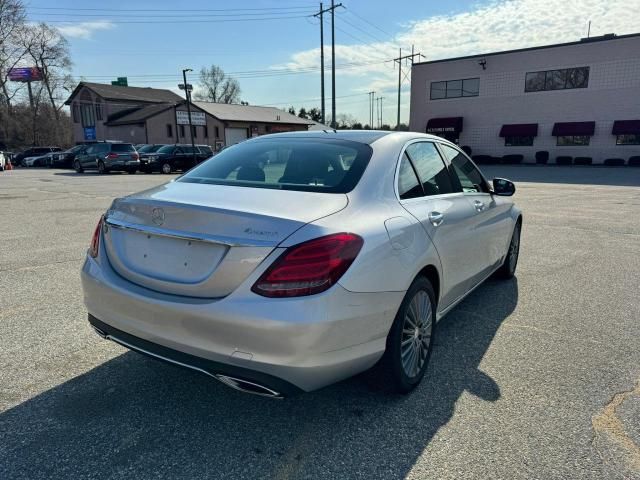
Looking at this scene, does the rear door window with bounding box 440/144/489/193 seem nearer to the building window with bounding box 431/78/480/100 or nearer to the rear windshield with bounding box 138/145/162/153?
the rear windshield with bounding box 138/145/162/153

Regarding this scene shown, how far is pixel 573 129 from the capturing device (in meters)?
34.4

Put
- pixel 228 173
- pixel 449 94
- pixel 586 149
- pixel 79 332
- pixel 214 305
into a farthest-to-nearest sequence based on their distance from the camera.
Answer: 1. pixel 449 94
2. pixel 586 149
3. pixel 79 332
4. pixel 228 173
5. pixel 214 305

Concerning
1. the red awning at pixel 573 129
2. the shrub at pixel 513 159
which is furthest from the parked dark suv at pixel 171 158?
the red awning at pixel 573 129

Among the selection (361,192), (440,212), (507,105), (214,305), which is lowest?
(214,305)

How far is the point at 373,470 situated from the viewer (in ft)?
7.47

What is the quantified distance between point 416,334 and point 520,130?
38.1 meters

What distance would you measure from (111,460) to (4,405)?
37.5 inches

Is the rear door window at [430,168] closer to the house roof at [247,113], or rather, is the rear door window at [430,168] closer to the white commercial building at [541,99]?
the white commercial building at [541,99]

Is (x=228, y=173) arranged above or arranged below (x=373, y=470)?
above

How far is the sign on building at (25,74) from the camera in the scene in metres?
59.2

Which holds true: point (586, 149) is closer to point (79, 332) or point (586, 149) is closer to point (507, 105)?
point (507, 105)

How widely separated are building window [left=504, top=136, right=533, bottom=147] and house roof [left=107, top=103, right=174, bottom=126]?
36445 millimetres

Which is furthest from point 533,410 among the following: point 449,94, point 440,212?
point 449,94

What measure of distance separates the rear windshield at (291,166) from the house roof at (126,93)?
2598 inches
